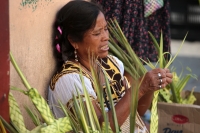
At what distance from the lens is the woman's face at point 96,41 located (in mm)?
2666

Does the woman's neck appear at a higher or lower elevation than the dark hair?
lower

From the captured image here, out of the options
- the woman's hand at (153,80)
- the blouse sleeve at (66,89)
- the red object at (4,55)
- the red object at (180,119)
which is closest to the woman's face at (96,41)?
the blouse sleeve at (66,89)

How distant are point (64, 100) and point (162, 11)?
1604 millimetres

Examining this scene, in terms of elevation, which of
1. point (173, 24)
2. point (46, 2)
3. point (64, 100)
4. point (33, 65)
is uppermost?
point (46, 2)

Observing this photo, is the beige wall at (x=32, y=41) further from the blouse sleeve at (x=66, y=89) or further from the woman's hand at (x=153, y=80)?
the woman's hand at (x=153, y=80)

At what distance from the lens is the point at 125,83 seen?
9.45 feet

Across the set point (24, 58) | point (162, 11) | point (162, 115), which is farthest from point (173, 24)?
point (24, 58)

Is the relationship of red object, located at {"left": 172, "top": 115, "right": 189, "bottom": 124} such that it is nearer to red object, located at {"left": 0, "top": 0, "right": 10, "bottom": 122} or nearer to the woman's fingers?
the woman's fingers

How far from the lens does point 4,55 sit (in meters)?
1.80

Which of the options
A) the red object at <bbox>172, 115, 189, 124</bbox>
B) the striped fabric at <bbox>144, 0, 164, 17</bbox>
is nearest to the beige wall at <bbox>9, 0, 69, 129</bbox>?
the red object at <bbox>172, 115, 189, 124</bbox>

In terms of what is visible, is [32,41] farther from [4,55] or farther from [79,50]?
[4,55]

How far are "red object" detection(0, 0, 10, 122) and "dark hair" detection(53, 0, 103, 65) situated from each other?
865 mm

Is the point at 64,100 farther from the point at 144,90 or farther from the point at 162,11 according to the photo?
the point at 162,11

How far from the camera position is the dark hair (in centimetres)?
264
